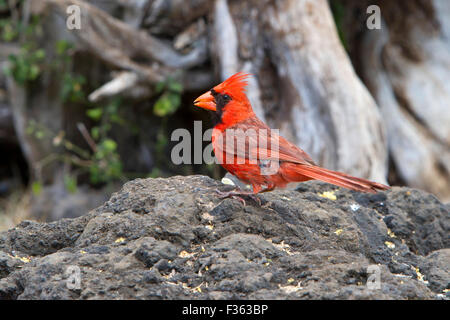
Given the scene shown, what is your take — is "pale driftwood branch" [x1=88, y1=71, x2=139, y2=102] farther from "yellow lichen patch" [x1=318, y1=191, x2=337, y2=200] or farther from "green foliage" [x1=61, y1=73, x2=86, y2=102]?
"yellow lichen patch" [x1=318, y1=191, x2=337, y2=200]

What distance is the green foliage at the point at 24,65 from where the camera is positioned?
655cm

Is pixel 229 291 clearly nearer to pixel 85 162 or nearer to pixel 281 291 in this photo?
pixel 281 291

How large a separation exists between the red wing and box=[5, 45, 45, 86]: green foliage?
13.4 feet

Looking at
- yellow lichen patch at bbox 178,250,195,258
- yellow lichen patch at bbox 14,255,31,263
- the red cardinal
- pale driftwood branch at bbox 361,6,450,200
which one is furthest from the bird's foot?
pale driftwood branch at bbox 361,6,450,200

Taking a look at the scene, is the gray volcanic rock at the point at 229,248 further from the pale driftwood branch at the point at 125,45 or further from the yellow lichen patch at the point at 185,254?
the pale driftwood branch at the point at 125,45

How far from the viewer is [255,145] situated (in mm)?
3025

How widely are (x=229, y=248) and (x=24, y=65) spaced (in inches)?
196

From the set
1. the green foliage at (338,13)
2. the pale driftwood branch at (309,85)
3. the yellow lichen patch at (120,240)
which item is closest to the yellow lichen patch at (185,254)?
the yellow lichen patch at (120,240)

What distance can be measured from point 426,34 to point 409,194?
3765 millimetres

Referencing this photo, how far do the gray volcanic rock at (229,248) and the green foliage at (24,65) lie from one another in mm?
4027

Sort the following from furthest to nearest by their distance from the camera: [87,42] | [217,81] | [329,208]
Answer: [217,81] < [87,42] < [329,208]
